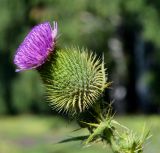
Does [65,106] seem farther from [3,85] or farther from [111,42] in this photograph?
[3,85]

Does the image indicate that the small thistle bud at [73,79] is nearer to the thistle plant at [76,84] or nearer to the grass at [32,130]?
the thistle plant at [76,84]

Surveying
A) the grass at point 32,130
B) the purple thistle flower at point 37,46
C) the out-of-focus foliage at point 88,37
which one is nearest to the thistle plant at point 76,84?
the purple thistle flower at point 37,46

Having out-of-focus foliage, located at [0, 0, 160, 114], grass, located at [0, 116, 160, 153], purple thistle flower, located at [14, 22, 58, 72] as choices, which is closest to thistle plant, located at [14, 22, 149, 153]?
purple thistle flower, located at [14, 22, 58, 72]

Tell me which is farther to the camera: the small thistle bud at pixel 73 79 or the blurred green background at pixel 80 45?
the blurred green background at pixel 80 45

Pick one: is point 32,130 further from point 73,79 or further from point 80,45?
point 73,79

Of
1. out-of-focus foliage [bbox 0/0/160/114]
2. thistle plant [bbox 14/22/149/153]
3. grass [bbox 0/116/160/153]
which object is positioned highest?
out-of-focus foliage [bbox 0/0/160/114]

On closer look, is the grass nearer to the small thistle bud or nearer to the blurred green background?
the blurred green background

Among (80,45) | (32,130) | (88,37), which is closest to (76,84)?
(80,45)
